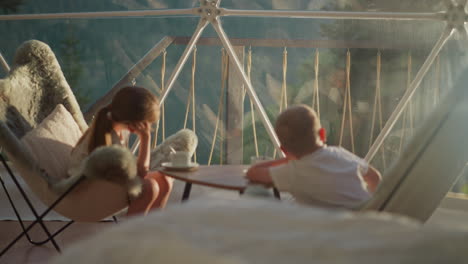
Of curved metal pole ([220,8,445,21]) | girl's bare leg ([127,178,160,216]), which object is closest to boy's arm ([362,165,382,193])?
girl's bare leg ([127,178,160,216])

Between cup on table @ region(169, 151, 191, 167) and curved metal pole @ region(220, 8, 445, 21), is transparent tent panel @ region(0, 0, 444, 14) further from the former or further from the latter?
cup on table @ region(169, 151, 191, 167)

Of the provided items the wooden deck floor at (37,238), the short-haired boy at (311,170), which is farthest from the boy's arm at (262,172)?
the wooden deck floor at (37,238)

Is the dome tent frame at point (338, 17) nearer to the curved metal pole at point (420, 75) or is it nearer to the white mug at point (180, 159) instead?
the curved metal pole at point (420, 75)

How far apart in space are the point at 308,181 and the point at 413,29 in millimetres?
2245

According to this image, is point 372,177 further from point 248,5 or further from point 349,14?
point 248,5

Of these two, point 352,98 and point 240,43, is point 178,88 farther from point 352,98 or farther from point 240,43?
point 352,98

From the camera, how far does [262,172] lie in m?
1.92

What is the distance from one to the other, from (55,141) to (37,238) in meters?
0.61

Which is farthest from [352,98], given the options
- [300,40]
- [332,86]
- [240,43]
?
[240,43]

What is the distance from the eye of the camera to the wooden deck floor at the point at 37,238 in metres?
2.50

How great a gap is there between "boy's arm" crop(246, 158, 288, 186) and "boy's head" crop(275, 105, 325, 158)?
0.40 ft

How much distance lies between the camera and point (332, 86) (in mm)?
3805

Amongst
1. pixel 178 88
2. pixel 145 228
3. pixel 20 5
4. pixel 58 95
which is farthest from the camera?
pixel 20 5

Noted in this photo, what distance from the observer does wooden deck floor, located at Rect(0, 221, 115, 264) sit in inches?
98.6
